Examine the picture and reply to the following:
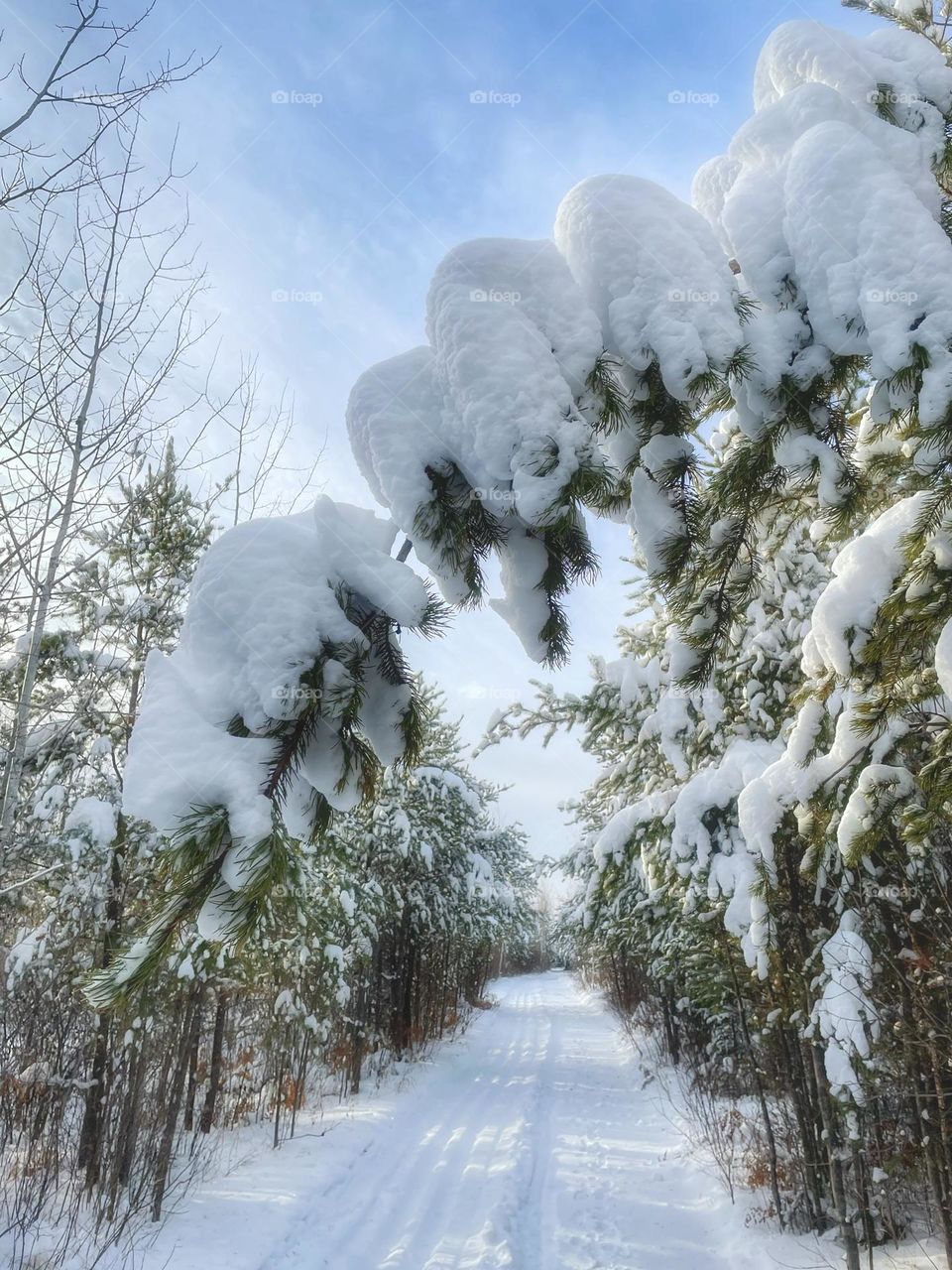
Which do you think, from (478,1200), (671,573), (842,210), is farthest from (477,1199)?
(842,210)

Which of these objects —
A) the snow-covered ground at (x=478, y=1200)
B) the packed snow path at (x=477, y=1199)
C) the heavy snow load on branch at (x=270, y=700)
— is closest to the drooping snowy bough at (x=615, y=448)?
the heavy snow load on branch at (x=270, y=700)

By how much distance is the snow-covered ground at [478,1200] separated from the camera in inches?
195

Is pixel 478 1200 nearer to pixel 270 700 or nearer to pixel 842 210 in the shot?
pixel 270 700

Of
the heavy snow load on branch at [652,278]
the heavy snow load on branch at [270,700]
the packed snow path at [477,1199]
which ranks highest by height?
the heavy snow load on branch at [652,278]

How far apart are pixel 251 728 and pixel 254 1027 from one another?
9255 mm

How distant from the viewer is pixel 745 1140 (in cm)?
679

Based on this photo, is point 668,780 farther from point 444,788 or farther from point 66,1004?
point 444,788

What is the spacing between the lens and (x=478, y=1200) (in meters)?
6.12

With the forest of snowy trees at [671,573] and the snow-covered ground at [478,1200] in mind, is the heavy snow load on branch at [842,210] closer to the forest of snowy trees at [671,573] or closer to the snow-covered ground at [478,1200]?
the forest of snowy trees at [671,573]

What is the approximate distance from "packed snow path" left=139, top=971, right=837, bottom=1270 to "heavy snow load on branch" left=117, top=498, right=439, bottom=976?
483 centimetres

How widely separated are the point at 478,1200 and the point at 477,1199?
3cm

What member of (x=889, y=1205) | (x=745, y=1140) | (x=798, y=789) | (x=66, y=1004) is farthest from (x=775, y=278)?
(x=745, y=1140)

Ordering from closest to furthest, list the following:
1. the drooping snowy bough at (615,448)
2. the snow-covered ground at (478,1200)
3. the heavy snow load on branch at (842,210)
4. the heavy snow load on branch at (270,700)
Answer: the heavy snow load on branch at (270,700) < the drooping snowy bough at (615,448) < the heavy snow load on branch at (842,210) < the snow-covered ground at (478,1200)

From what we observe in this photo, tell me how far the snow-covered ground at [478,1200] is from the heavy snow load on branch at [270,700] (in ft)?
16.0
